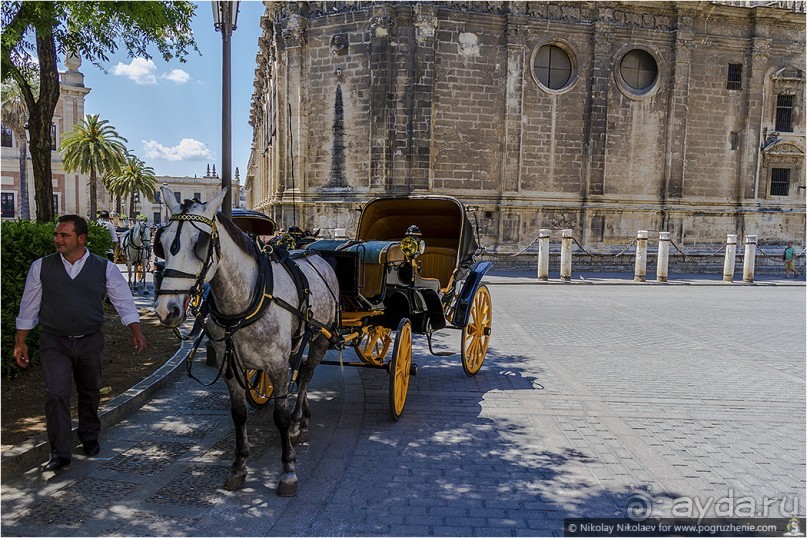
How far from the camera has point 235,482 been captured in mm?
3889

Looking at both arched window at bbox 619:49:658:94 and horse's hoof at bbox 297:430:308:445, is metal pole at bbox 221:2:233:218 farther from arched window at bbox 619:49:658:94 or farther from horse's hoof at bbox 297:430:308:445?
arched window at bbox 619:49:658:94

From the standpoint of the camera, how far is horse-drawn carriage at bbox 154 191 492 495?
338 cm

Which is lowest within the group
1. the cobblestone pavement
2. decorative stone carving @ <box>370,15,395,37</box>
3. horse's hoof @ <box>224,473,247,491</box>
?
the cobblestone pavement

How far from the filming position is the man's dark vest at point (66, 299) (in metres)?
4.03

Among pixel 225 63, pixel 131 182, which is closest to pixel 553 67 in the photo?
pixel 225 63

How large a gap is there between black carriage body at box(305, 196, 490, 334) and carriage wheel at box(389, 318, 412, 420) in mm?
296

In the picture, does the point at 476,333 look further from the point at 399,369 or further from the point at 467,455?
the point at 467,455

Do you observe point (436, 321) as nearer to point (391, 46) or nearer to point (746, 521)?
point (746, 521)

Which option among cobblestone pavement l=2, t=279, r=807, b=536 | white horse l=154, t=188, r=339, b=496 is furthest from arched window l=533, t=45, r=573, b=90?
white horse l=154, t=188, r=339, b=496

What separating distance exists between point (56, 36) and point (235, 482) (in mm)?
7629

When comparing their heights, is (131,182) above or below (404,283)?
above

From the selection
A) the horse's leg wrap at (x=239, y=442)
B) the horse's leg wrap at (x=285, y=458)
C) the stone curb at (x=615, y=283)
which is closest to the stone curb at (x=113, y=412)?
the horse's leg wrap at (x=239, y=442)

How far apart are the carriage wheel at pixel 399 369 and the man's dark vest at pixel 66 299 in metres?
2.53

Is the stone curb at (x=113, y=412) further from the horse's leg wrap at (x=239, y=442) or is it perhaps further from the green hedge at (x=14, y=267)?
the horse's leg wrap at (x=239, y=442)
